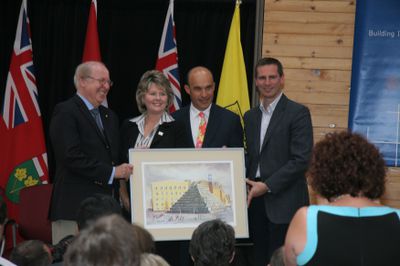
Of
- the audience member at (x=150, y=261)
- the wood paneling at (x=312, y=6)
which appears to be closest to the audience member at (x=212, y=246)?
the audience member at (x=150, y=261)

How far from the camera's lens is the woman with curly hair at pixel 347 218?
2.39 m

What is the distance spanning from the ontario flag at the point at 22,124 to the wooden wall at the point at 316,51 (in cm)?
227

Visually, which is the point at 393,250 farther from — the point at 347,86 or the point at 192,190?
the point at 347,86

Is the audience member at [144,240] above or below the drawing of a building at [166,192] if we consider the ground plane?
above

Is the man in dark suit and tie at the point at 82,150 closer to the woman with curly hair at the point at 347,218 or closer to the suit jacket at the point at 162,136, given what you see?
the suit jacket at the point at 162,136

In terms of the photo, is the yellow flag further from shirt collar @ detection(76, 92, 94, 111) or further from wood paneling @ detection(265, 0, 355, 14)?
shirt collar @ detection(76, 92, 94, 111)

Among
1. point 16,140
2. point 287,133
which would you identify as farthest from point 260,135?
point 16,140

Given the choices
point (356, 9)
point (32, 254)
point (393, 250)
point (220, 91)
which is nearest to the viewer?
point (393, 250)

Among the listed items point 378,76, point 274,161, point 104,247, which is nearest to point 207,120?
point 274,161

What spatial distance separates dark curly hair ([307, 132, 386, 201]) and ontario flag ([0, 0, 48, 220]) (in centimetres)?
434

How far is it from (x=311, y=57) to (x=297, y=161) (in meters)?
1.69

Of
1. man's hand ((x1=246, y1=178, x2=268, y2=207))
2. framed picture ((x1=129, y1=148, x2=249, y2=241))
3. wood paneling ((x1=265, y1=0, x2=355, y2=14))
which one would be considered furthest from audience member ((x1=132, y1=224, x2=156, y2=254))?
wood paneling ((x1=265, y1=0, x2=355, y2=14))

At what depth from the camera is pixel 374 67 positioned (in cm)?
586

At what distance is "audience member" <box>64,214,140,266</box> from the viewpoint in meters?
1.85
